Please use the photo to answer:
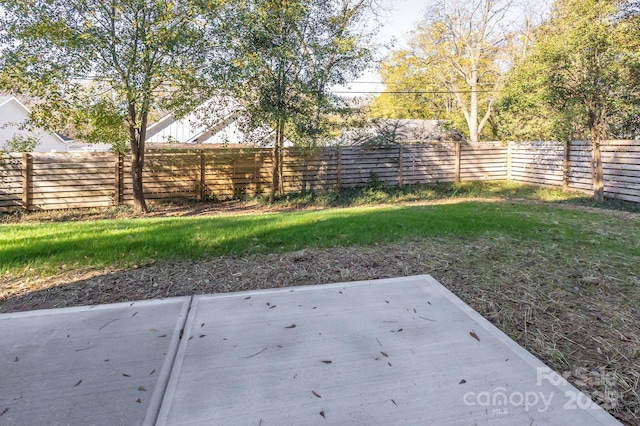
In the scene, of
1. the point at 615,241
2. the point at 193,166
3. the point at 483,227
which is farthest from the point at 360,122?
the point at 615,241

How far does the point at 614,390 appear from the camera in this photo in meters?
2.08

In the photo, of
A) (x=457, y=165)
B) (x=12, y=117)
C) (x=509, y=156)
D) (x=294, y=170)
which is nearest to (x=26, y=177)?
(x=294, y=170)

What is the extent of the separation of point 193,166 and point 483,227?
8.63m

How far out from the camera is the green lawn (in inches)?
168

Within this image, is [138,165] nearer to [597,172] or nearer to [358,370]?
[358,370]

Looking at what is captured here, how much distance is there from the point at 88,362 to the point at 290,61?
9284mm

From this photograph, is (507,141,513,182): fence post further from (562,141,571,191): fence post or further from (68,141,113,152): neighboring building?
(68,141,113,152): neighboring building

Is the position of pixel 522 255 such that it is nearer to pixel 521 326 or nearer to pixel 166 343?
pixel 521 326

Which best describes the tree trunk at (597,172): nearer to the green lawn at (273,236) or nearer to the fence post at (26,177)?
the green lawn at (273,236)

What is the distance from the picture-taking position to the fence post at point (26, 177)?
10023 mm

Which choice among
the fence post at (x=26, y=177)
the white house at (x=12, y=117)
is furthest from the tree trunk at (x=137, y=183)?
the white house at (x=12, y=117)

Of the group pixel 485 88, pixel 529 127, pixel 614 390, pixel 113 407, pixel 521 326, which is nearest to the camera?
pixel 113 407

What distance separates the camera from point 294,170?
1275cm

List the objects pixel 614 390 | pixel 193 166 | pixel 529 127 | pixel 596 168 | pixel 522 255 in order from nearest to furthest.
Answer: pixel 614 390 → pixel 522 255 → pixel 596 168 → pixel 193 166 → pixel 529 127
